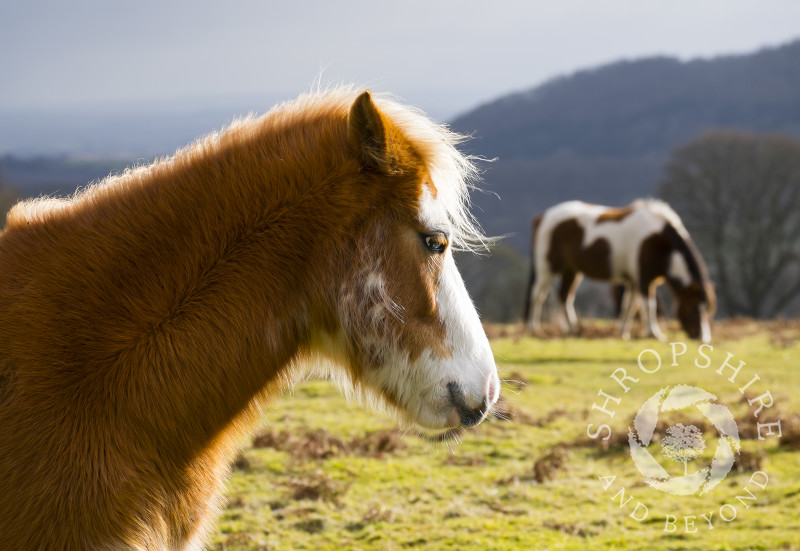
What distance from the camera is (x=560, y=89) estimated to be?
12588cm

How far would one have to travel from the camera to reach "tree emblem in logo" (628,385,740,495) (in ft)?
18.9

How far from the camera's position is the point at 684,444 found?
654cm

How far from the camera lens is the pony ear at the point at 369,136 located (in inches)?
99.0

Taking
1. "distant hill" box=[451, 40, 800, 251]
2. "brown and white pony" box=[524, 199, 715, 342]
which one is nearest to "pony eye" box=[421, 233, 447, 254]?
"brown and white pony" box=[524, 199, 715, 342]

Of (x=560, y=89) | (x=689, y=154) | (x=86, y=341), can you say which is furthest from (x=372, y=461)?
(x=560, y=89)

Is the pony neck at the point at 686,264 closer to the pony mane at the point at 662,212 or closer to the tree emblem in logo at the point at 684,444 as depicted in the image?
the pony mane at the point at 662,212

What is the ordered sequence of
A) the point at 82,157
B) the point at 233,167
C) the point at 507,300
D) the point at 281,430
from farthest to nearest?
1. the point at 82,157
2. the point at 507,300
3. the point at 281,430
4. the point at 233,167

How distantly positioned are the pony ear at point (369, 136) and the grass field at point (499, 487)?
1220 mm

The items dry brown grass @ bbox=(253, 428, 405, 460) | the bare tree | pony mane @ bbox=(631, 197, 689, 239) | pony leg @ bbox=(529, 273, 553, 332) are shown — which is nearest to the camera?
dry brown grass @ bbox=(253, 428, 405, 460)

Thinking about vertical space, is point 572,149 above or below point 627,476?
above

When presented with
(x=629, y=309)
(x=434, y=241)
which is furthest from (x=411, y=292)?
(x=629, y=309)

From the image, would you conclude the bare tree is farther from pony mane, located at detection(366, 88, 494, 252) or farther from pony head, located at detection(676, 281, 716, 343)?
pony mane, located at detection(366, 88, 494, 252)

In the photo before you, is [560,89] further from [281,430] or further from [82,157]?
[281,430]

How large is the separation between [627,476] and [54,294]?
194 inches
